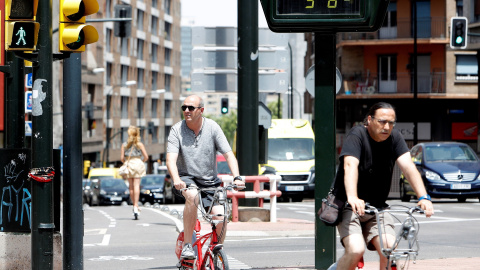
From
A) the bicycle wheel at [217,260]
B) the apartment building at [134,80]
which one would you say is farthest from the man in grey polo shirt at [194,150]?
the apartment building at [134,80]

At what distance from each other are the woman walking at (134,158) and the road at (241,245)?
2.64 ft

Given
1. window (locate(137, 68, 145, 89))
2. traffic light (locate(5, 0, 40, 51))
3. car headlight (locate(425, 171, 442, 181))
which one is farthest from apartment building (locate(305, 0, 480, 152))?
traffic light (locate(5, 0, 40, 51))

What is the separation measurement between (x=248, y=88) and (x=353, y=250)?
1139 cm

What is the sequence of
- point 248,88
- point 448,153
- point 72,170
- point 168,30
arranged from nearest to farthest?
point 72,170, point 248,88, point 448,153, point 168,30

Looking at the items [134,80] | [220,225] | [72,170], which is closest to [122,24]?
[72,170]

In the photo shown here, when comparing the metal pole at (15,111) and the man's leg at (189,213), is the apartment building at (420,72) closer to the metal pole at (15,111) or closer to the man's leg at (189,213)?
the metal pole at (15,111)

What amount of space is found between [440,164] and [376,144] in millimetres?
21406

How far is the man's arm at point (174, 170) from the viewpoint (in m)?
9.33

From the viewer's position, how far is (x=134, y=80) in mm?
100375

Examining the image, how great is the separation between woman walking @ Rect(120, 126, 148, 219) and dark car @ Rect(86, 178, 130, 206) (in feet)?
79.1

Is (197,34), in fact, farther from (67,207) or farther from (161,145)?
(161,145)

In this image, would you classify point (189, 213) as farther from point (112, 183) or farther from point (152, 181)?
point (152, 181)

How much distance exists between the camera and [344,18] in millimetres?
9320

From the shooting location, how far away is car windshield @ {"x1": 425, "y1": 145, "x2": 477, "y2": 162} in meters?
28.7
